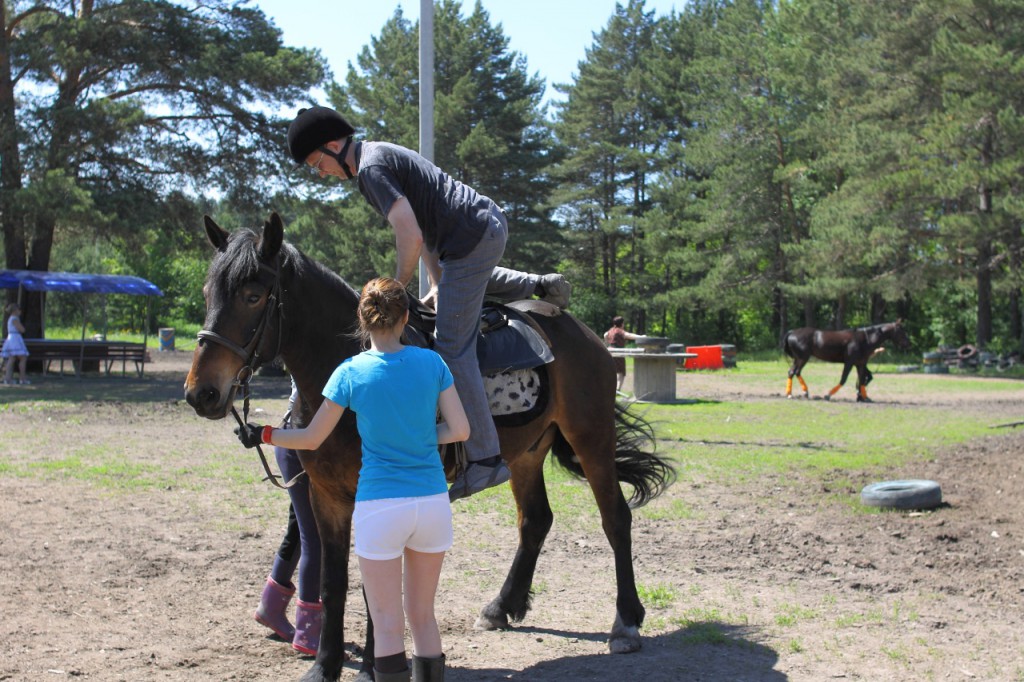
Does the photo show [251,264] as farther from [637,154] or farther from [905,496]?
[637,154]

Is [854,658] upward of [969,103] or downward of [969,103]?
downward

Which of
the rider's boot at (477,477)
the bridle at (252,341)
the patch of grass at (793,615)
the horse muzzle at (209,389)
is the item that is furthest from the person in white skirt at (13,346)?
the patch of grass at (793,615)

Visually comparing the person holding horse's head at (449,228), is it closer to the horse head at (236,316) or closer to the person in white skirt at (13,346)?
the horse head at (236,316)

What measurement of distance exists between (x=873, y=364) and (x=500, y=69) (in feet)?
72.7

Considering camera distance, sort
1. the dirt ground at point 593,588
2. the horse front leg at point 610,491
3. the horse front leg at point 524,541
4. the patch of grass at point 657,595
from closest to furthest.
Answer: the dirt ground at point 593,588
the horse front leg at point 610,491
the horse front leg at point 524,541
the patch of grass at point 657,595

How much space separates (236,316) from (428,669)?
Result: 1.66 metres

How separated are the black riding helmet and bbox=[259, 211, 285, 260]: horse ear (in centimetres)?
41

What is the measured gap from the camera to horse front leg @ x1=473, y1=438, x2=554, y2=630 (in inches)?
211

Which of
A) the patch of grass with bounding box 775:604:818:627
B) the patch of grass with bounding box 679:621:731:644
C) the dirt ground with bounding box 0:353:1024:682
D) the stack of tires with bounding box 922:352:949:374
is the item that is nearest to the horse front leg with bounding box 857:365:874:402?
the dirt ground with bounding box 0:353:1024:682

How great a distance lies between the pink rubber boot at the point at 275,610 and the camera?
16.3 feet

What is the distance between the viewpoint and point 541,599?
5887 mm

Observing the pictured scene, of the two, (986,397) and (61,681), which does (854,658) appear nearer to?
(61,681)

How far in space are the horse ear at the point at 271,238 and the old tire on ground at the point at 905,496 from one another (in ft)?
21.0

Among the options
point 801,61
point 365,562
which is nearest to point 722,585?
point 365,562
